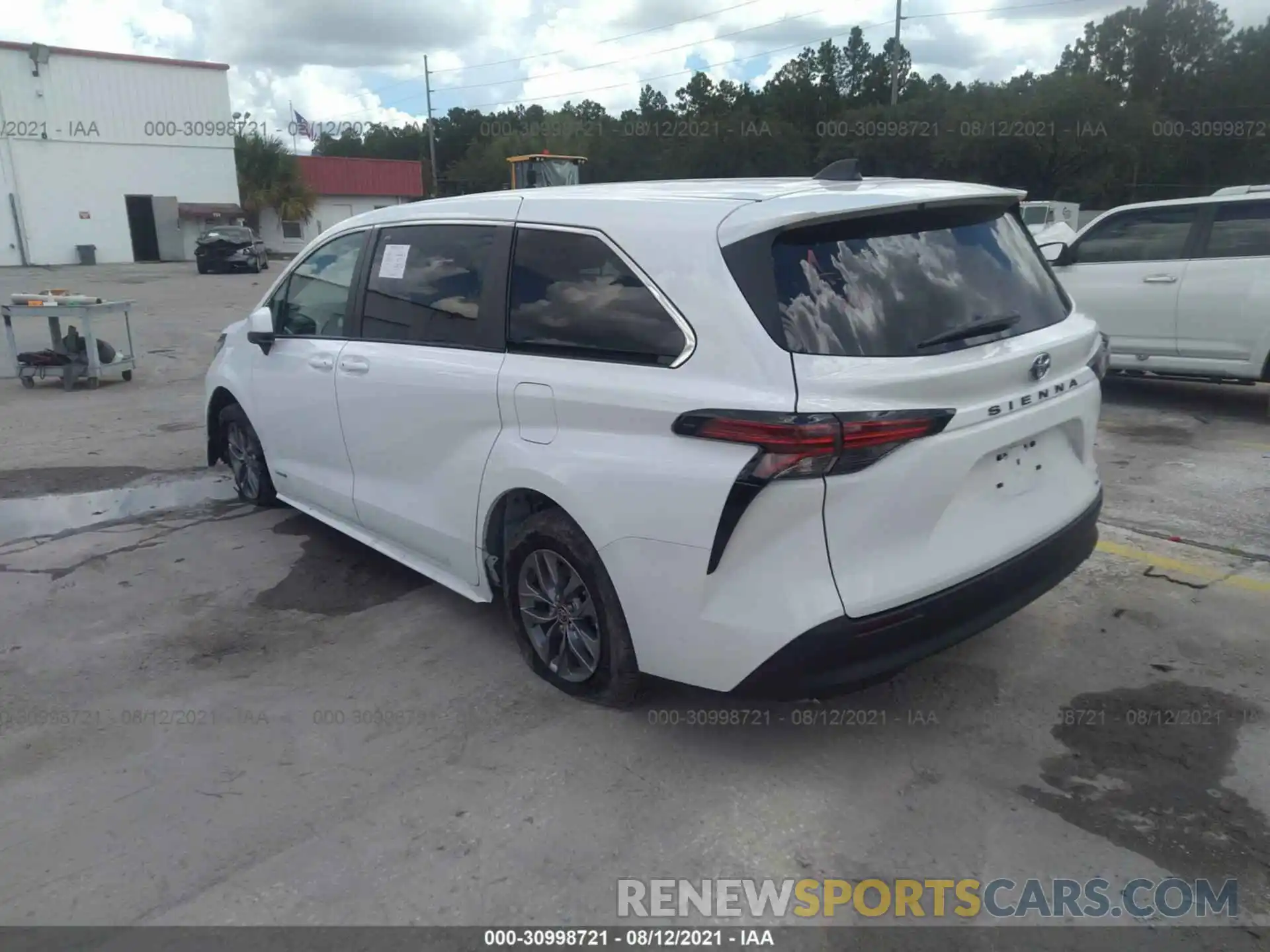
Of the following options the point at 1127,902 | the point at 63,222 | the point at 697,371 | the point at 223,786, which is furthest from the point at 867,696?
the point at 63,222

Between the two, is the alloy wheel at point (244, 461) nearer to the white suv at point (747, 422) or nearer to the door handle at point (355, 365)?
the door handle at point (355, 365)

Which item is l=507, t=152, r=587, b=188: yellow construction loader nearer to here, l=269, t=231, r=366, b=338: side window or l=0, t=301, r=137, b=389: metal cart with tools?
l=0, t=301, r=137, b=389: metal cart with tools

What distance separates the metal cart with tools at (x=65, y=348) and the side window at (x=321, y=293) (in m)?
5.75

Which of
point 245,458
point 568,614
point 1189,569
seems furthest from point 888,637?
point 245,458

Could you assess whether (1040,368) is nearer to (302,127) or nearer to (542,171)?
(542,171)

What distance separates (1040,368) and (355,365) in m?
2.97

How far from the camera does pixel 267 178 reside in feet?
148

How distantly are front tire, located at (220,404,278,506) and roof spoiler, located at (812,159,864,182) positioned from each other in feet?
12.1

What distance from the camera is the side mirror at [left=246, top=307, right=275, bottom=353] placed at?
17.3 feet

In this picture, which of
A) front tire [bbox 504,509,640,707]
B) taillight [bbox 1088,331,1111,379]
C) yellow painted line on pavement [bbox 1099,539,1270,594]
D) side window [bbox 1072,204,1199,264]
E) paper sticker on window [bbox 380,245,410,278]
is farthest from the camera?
side window [bbox 1072,204,1199,264]

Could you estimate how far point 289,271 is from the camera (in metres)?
5.51

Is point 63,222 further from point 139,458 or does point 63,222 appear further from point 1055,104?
point 1055,104

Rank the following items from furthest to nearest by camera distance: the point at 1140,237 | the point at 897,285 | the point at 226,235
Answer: the point at 226,235
the point at 1140,237
the point at 897,285

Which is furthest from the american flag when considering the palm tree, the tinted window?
the tinted window
